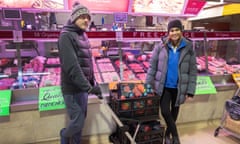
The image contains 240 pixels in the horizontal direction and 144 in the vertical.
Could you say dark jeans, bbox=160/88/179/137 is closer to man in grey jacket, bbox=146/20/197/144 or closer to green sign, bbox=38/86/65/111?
man in grey jacket, bbox=146/20/197/144

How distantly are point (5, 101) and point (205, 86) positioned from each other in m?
2.97

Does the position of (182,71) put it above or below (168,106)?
above

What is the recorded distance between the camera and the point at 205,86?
136 inches

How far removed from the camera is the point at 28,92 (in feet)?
8.81

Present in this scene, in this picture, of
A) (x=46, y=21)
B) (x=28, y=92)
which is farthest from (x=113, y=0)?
(x=28, y=92)

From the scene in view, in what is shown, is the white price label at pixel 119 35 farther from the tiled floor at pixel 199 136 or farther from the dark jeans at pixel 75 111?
the tiled floor at pixel 199 136

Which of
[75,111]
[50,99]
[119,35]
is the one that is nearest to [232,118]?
[119,35]

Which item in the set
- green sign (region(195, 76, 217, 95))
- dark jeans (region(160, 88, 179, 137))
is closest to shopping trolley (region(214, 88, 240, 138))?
green sign (region(195, 76, 217, 95))

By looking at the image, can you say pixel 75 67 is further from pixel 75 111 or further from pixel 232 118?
pixel 232 118

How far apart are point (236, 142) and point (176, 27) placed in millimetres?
2023

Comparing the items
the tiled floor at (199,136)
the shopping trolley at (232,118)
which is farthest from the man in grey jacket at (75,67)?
the shopping trolley at (232,118)

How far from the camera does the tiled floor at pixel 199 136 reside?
3021 millimetres

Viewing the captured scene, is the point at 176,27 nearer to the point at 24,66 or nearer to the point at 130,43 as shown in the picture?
the point at 130,43

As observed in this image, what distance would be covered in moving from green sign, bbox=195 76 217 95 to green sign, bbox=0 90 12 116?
2764 mm
